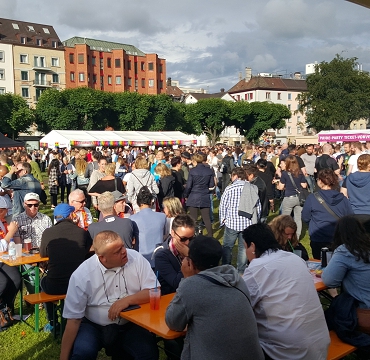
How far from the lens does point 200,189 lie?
26.3 ft

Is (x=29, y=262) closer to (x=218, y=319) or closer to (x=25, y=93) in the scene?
(x=218, y=319)

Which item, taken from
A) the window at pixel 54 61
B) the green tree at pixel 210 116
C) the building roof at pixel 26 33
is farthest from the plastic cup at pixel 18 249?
the window at pixel 54 61

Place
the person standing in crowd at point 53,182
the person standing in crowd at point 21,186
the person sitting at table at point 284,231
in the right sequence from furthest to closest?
1. the person standing in crowd at point 53,182
2. the person standing in crowd at point 21,186
3. the person sitting at table at point 284,231

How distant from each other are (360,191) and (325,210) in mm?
1416

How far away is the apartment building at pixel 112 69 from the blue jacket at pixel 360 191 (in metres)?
66.8

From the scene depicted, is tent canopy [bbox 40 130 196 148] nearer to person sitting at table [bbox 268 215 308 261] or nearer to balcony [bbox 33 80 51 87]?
person sitting at table [bbox 268 215 308 261]

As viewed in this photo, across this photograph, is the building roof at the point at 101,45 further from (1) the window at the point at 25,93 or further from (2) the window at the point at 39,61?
(1) the window at the point at 25,93

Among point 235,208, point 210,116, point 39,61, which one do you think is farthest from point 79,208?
point 39,61

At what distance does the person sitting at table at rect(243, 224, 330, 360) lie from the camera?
2794mm

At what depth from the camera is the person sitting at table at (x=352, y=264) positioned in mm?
3396

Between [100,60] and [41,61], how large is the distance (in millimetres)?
10277

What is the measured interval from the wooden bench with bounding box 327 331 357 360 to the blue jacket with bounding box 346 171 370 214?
323 cm

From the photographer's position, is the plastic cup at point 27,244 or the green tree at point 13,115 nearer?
the plastic cup at point 27,244

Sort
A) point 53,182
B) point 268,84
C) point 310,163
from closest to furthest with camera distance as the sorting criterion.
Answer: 1. point 310,163
2. point 53,182
3. point 268,84
